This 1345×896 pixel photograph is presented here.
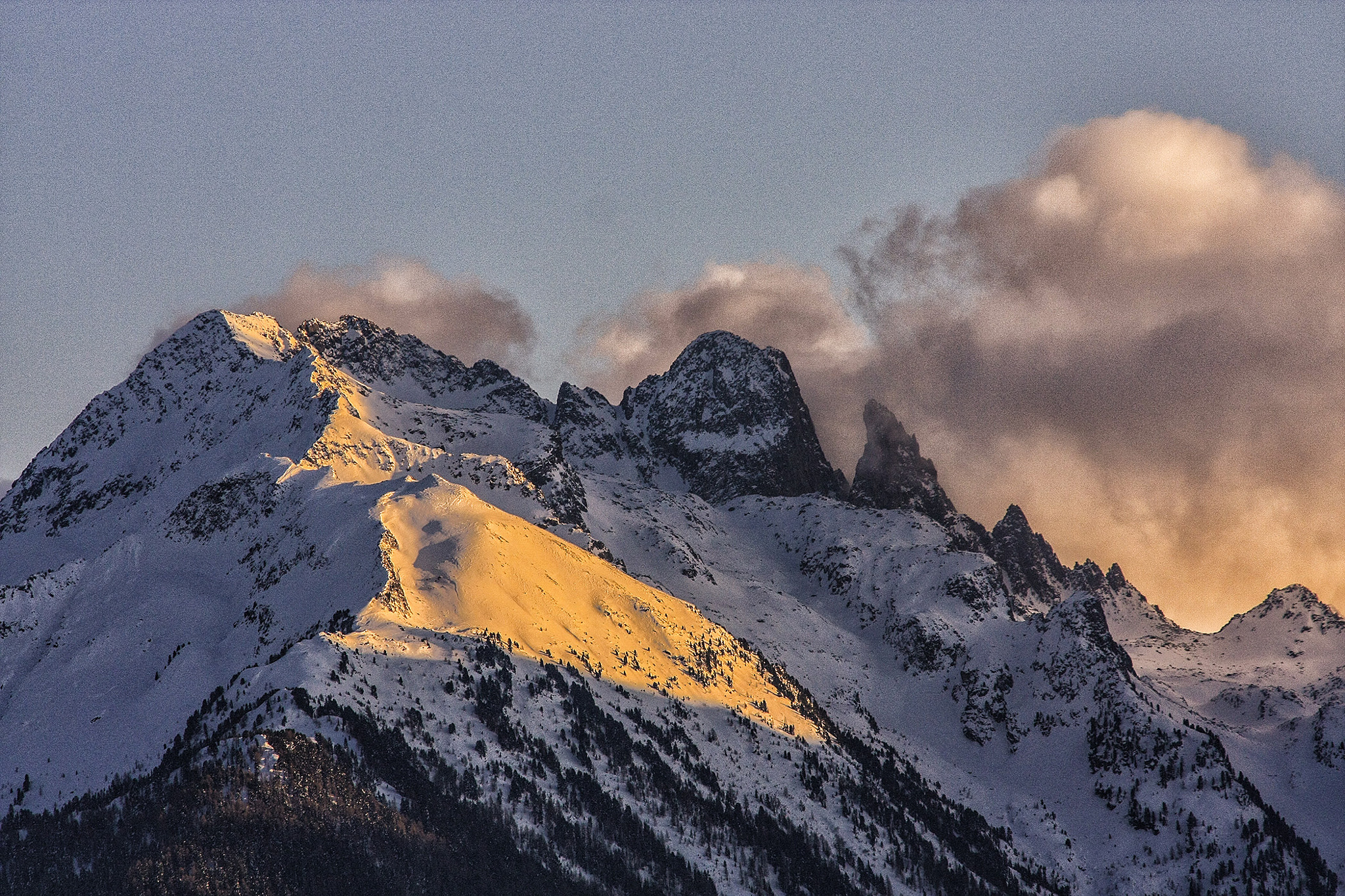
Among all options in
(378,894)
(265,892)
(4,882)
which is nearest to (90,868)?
(4,882)

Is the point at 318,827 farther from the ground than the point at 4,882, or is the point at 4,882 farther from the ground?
the point at 318,827

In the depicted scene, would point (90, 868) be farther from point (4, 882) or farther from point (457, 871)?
point (457, 871)

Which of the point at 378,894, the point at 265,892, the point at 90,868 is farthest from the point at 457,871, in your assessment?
the point at 90,868

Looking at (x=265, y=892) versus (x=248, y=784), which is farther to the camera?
(x=248, y=784)

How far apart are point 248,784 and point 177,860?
15.7 meters

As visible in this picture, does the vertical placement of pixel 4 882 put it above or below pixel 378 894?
below

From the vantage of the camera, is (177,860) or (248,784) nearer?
(177,860)

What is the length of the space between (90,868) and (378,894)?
129 feet

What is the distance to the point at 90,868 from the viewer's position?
618 feet

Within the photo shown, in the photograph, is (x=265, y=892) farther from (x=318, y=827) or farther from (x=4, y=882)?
(x=4, y=882)

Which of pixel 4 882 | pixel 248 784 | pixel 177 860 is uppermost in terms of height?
pixel 248 784

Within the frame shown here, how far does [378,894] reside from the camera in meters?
189

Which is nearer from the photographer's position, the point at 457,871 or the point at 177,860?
the point at 177,860

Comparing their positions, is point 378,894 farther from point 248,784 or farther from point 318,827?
point 248,784
